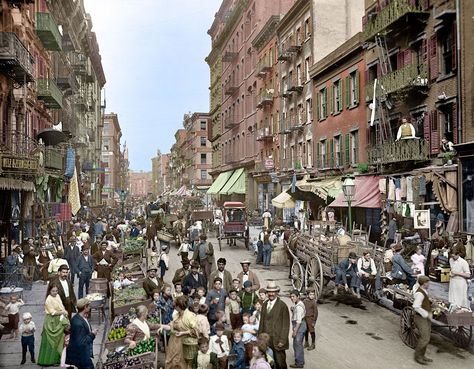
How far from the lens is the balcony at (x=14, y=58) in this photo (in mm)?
19438

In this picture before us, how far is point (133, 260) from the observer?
1852cm

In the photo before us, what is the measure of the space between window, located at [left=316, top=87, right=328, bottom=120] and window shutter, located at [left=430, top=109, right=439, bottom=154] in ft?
41.2

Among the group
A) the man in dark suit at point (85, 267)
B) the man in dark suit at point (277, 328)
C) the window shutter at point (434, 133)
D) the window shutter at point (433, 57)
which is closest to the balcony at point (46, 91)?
the man in dark suit at point (85, 267)

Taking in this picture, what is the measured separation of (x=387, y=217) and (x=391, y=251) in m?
9.85

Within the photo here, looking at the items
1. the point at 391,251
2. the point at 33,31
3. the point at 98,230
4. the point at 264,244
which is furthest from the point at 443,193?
the point at 33,31

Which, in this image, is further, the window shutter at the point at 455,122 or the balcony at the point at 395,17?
the balcony at the point at 395,17

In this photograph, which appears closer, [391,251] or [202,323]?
[202,323]

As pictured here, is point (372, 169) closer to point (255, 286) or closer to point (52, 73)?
point (255, 286)

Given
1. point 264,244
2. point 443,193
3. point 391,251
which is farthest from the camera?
point 264,244

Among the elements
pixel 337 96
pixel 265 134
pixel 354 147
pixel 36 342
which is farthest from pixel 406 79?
pixel 265 134

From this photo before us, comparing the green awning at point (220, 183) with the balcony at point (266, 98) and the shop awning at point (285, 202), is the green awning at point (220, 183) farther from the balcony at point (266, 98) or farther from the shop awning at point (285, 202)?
the shop awning at point (285, 202)

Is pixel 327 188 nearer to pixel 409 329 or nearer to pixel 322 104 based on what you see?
pixel 322 104

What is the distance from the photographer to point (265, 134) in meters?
46.9

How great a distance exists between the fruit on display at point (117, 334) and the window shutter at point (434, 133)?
16.5 m
